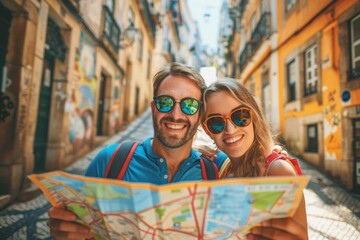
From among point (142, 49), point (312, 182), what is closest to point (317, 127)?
point (312, 182)

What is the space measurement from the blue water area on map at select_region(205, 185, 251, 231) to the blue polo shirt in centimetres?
69

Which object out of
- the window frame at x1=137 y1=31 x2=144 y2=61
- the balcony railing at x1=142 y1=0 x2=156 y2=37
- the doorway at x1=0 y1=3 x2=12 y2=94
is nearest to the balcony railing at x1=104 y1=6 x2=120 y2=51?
the doorway at x1=0 y1=3 x2=12 y2=94

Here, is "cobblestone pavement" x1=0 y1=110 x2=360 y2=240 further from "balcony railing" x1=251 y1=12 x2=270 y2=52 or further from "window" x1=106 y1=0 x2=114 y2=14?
"balcony railing" x1=251 y1=12 x2=270 y2=52

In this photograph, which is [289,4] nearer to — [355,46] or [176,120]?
[355,46]

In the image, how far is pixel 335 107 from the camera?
6.05 m

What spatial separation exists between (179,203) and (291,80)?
10290mm

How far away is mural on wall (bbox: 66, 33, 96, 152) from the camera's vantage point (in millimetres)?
6445

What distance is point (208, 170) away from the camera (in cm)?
168

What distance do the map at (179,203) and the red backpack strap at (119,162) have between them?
540 mm

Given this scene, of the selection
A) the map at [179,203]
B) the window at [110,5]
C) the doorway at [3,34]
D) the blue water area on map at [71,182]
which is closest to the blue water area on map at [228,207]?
the map at [179,203]

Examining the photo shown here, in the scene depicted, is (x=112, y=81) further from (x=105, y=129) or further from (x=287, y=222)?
(x=287, y=222)

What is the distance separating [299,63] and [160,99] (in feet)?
27.7

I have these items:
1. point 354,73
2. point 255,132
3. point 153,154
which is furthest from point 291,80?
point 153,154

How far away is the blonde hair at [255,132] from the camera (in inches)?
66.8
